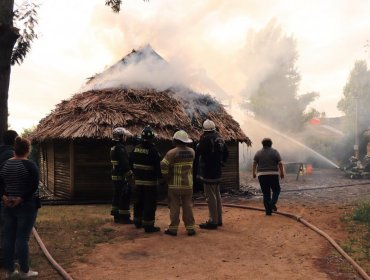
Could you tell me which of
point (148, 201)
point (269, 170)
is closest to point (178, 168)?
point (148, 201)

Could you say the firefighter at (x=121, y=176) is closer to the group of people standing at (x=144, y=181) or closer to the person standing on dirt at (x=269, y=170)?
the group of people standing at (x=144, y=181)

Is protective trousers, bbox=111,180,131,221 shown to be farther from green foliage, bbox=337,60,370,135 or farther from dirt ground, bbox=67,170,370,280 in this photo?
green foliage, bbox=337,60,370,135

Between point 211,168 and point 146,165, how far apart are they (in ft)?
4.38

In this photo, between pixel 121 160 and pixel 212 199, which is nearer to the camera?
pixel 212 199

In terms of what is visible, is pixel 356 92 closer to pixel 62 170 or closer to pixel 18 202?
pixel 62 170

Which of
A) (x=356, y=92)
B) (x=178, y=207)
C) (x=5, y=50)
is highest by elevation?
(x=356, y=92)

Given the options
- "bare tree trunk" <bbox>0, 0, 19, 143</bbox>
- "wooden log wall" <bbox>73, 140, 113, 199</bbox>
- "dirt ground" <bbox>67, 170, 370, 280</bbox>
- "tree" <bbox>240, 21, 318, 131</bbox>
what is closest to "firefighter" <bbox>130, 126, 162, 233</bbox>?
"dirt ground" <bbox>67, 170, 370, 280</bbox>

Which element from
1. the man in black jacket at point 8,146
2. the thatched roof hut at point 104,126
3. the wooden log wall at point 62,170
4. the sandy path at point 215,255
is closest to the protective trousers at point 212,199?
the sandy path at point 215,255

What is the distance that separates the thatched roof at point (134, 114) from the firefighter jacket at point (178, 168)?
191 inches

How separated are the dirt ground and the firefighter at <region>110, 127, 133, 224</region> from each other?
1.02ft

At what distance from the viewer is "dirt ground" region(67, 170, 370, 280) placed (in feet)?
17.4

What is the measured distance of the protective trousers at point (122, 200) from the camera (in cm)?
839

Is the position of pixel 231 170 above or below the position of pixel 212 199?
above

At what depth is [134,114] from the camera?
41.8 ft
